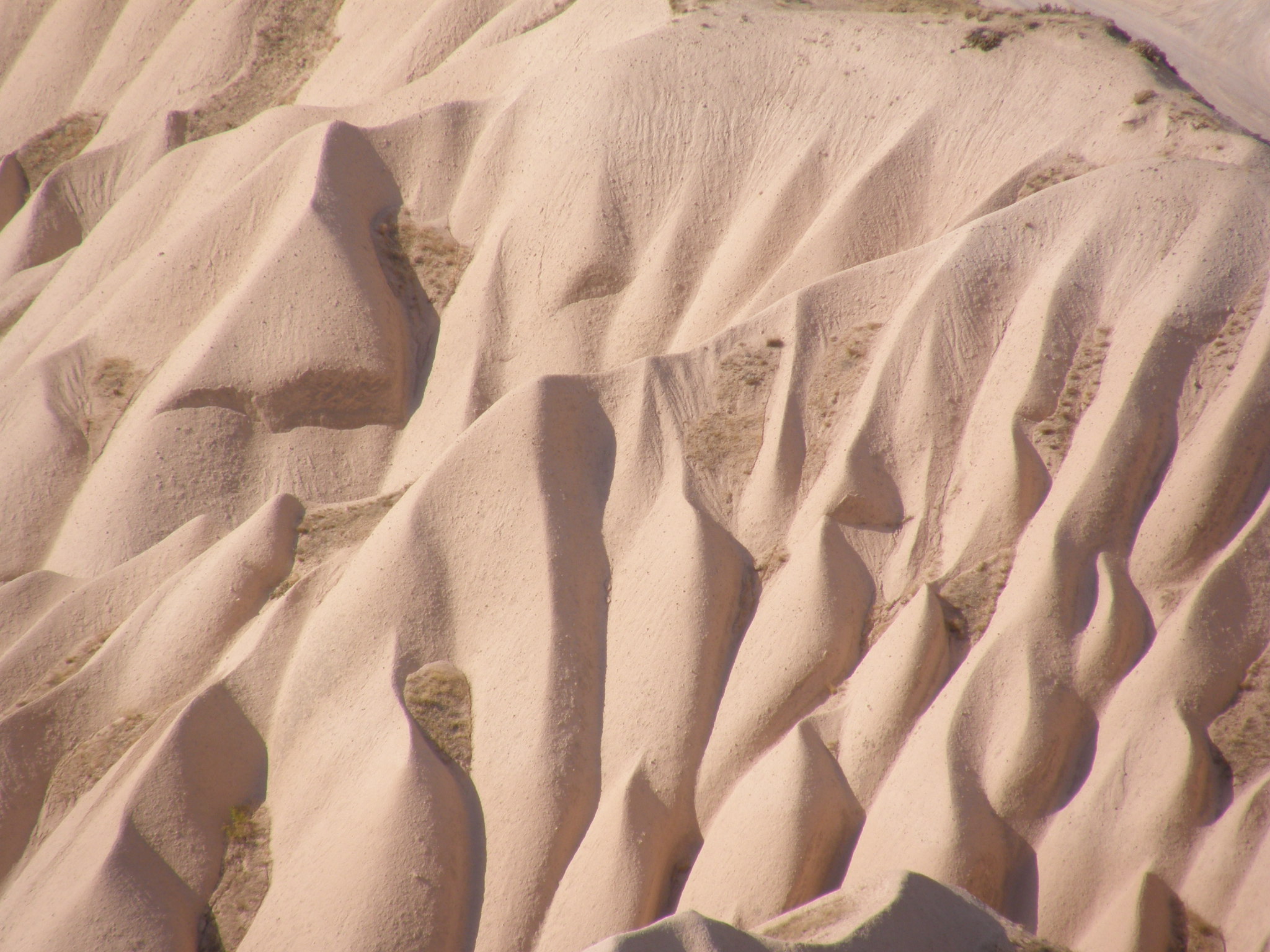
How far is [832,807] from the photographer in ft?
24.9

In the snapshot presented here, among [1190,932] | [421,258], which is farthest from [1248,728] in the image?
[421,258]

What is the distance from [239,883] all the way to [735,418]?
6.11m

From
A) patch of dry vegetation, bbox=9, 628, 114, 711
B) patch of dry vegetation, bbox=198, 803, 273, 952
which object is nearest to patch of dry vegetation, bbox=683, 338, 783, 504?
patch of dry vegetation, bbox=198, 803, 273, 952

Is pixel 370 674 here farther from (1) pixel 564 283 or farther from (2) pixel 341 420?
(1) pixel 564 283

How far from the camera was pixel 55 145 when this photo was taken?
47.4 ft

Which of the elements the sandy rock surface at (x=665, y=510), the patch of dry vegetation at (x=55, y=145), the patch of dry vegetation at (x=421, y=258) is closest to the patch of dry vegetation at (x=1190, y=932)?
the sandy rock surface at (x=665, y=510)

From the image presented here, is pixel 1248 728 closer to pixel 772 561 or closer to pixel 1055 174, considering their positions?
pixel 772 561

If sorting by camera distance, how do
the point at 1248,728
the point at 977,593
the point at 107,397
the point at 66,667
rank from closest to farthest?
1. the point at 1248,728
2. the point at 977,593
3. the point at 66,667
4. the point at 107,397

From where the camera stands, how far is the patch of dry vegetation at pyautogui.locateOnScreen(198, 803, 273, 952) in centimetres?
781

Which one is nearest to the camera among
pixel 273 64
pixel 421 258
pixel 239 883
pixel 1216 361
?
pixel 239 883

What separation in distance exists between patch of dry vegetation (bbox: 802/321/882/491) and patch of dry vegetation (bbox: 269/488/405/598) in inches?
168

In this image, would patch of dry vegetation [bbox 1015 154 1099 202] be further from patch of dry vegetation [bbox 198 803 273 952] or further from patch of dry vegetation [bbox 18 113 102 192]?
patch of dry vegetation [bbox 18 113 102 192]

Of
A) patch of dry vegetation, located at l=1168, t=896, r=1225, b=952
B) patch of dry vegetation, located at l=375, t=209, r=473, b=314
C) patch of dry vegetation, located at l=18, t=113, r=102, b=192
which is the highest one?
patch of dry vegetation, located at l=18, t=113, r=102, b=192

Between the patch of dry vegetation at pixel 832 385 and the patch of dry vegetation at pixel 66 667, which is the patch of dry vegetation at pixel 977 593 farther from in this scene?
the patch of dry vegetation at pixel 66 667
